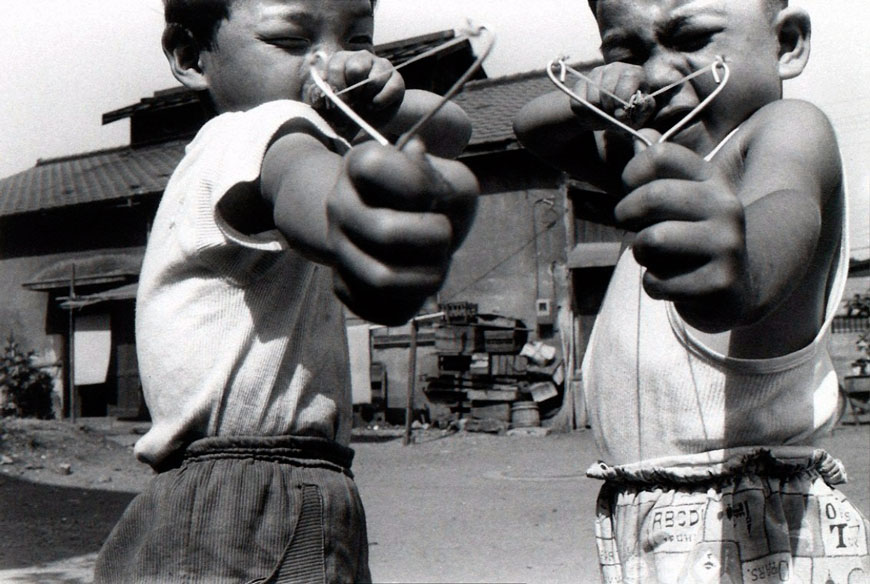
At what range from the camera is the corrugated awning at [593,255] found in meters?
12.6

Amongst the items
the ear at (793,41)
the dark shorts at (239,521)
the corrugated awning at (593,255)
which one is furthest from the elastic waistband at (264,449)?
the corrugated awning at (593,255)

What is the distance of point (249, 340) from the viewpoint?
4.67ft

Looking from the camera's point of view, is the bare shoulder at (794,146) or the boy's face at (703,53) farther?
the boy's face at (703,53)

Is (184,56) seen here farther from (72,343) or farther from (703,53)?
(72,343)

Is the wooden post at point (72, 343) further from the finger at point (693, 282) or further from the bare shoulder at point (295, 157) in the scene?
the finger at point (693, 282)

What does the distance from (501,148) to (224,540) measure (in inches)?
480

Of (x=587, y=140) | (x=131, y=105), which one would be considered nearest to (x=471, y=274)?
(x=131, y=105)

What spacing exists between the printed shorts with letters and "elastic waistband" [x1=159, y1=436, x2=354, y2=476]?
1.77ft

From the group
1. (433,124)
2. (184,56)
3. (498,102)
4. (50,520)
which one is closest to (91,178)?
(498,102)

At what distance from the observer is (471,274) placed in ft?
45.0

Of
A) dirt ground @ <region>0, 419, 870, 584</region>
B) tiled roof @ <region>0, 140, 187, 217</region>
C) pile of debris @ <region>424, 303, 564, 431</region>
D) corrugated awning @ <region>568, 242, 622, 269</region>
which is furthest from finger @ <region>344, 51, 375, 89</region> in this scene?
tiled roof @ <region>0, 140, 187, 217</region>

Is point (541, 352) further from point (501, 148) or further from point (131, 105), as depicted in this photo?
point (131, 105)

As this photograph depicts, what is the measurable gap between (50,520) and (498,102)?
437 inches

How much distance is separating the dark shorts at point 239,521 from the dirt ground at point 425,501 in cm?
354
